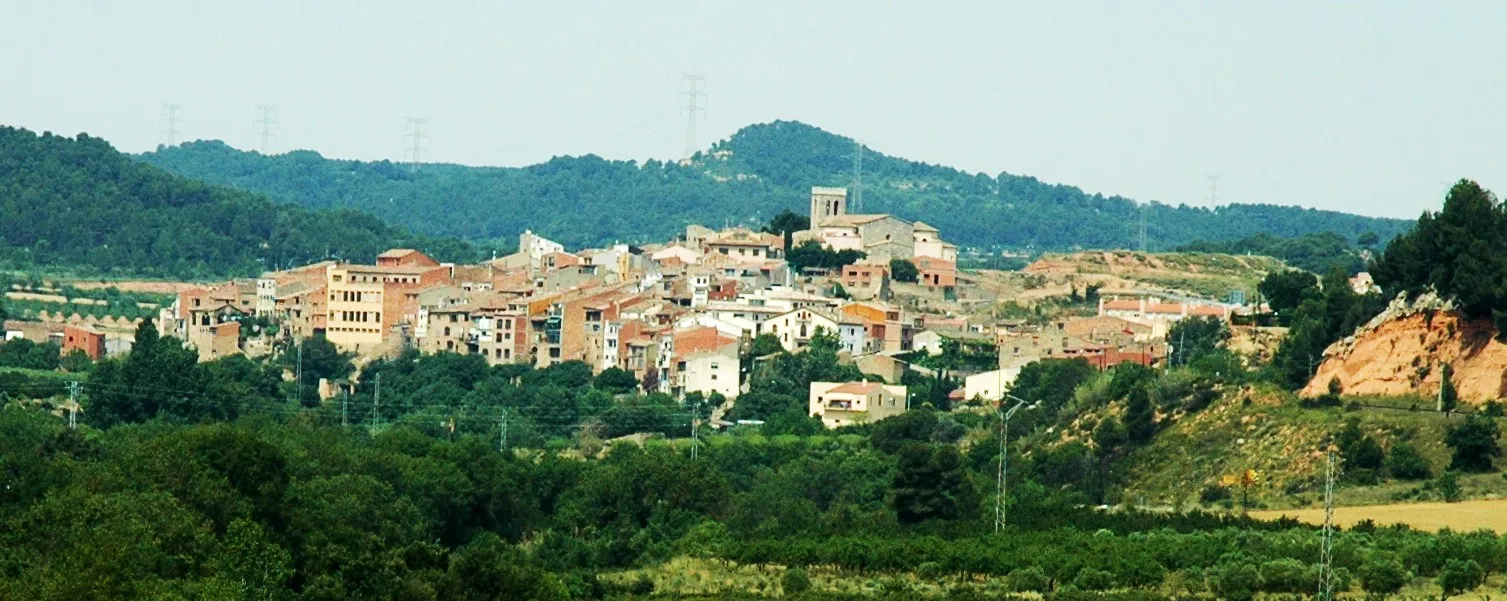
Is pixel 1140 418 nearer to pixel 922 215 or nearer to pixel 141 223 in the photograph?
pixel 141 223

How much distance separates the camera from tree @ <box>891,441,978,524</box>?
1983 inches

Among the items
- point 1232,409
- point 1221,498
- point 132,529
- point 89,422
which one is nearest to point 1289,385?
point 1232,409

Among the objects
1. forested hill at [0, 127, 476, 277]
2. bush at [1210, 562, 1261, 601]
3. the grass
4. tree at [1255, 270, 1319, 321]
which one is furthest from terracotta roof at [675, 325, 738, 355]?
forested hill at [0, 127, 476, 277]

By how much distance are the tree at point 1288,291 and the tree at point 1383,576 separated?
1060 inches

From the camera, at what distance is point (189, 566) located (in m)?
36.0

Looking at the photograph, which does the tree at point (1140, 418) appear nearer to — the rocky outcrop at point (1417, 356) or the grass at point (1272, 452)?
the grass at point (1272, 452)

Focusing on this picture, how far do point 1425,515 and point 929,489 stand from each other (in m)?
7.73

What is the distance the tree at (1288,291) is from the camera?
225 feet

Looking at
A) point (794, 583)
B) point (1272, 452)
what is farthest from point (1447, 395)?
point (794, 583)

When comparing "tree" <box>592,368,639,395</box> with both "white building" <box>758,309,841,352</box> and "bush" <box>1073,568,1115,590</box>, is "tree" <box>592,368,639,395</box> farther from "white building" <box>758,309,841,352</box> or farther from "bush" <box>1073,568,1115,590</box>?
"bush" <box>1073,568,1115,590</box>

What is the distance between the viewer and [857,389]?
6944cm

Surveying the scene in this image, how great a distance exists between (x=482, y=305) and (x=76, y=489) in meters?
40.9

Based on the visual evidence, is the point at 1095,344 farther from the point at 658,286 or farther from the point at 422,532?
the point at 422,532

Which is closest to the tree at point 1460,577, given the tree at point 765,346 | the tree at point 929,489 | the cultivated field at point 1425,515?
the cultivated field at point 1425,515
